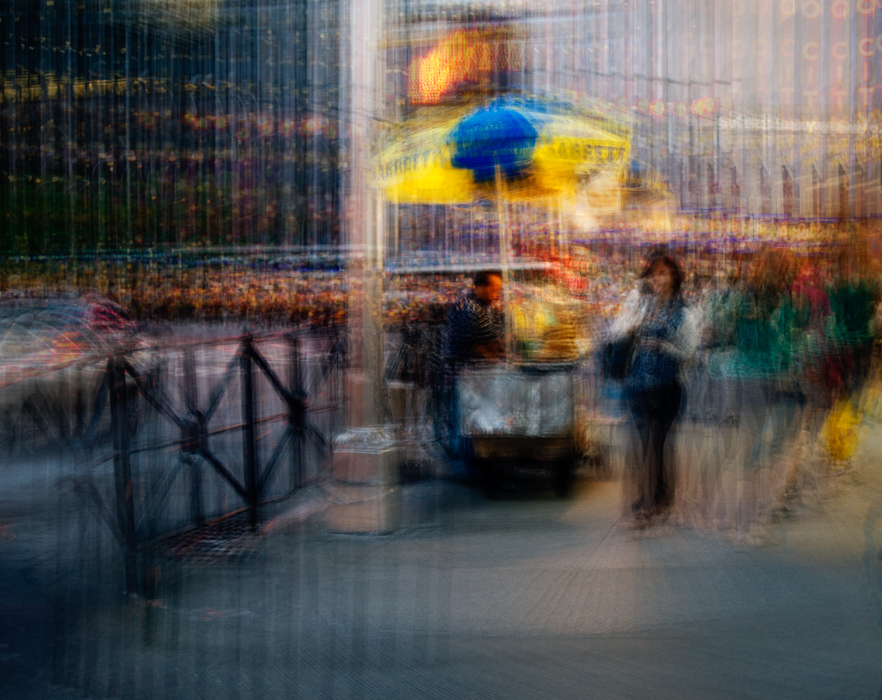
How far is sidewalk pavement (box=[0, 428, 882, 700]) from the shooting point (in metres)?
3.50

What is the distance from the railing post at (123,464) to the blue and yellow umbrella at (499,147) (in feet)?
8.34

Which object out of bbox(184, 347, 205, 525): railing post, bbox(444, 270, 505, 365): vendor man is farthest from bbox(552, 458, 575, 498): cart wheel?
bbox(184, 347, 205, 525): railing post

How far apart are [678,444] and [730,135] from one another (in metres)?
12.6

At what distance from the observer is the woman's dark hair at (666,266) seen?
5844 mm

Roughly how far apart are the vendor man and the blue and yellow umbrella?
3.09 feet

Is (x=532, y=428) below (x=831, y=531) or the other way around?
the other way around

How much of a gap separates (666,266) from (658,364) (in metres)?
0.64

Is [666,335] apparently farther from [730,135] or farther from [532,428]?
[730,135]

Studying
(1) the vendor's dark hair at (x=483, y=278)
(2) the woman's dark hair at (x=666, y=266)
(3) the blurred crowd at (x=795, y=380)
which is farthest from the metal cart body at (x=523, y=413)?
(2) the woman's dark hair at (x=666, y=266)

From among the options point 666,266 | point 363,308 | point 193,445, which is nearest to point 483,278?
point 363,308

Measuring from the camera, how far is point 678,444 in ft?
28.5

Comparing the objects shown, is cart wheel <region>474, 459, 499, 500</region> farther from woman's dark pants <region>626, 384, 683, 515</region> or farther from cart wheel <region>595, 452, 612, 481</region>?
woman's dark pants <region>626, 384, 683, 515</region>

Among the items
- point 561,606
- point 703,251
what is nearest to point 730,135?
point 703,251

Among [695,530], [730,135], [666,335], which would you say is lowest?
[695,530]
